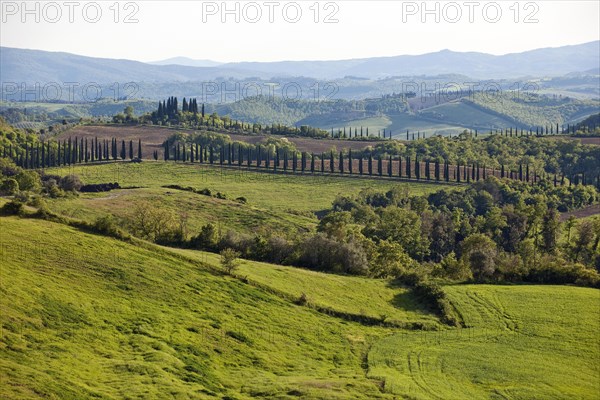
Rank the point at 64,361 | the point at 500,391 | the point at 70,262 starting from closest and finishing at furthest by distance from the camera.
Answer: the point at 64,361
the point at 500,391
the point at 70,262

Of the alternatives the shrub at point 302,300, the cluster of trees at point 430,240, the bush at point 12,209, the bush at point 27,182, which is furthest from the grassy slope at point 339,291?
the bush at point 27,182

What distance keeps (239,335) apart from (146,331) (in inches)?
348

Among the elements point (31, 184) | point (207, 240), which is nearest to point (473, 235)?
point (207, 240)

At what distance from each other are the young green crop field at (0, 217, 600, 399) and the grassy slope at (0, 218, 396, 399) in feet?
0.53

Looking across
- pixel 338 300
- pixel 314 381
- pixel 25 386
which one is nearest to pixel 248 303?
pixel 338 300

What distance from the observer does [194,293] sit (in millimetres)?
83188

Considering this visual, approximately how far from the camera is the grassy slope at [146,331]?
59.5 meters

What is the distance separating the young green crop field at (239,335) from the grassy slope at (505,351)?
0.69ft

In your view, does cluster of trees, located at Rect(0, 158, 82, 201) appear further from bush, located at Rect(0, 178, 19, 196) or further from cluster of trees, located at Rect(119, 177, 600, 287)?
cluster of trees, located at Rect(119, 177, 600, 287)

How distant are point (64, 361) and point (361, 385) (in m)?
23.2

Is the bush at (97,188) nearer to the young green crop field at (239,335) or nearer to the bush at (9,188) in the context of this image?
the bush at (9,188)

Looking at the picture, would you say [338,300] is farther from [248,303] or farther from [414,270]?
[414,270]

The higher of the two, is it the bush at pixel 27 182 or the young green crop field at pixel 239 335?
the bush at pixel 27 182

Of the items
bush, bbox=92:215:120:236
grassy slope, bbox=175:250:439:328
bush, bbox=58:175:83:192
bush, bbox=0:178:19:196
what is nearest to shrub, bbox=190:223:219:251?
grassy slope, bbox=175:250:439:328
